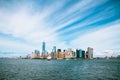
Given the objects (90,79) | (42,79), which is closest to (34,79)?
(42,79)

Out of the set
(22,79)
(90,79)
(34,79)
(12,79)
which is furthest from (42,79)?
(90,79)

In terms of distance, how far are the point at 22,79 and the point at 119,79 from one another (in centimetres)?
3573

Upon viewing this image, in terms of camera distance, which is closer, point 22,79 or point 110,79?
point 22,79

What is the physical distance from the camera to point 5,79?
5094 cm

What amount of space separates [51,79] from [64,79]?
480 centimetres

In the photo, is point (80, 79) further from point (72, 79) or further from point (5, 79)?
point (5, 79)

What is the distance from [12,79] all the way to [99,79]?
31605 millimetres

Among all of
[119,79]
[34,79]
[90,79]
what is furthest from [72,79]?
[119,79]

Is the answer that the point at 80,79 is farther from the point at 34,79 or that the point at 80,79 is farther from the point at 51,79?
the point at 34,79

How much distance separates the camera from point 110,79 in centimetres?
5547

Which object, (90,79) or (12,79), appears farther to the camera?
(90,79)

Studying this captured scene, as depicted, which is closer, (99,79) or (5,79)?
(5,79)

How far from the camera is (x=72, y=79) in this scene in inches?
2156

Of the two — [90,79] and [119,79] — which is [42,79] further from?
[119,79]
